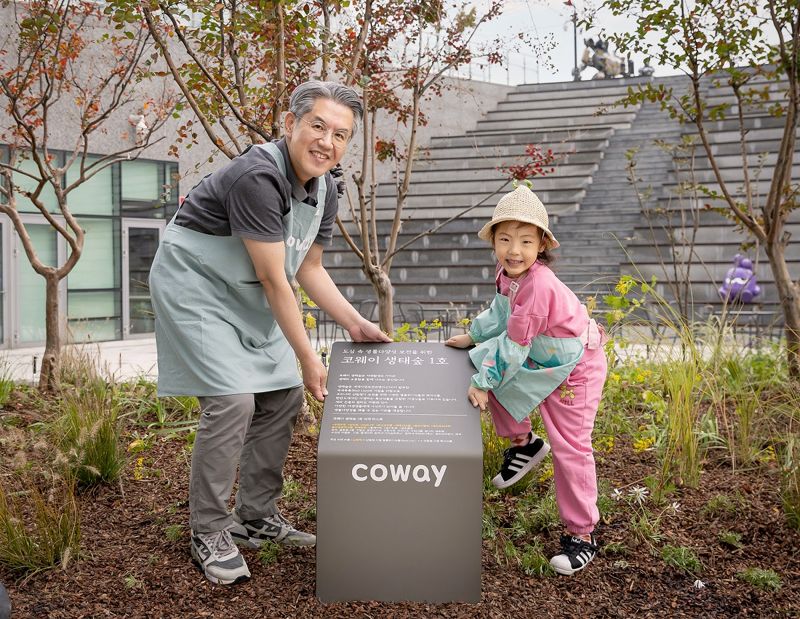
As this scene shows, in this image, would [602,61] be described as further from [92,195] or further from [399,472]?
[399,472]

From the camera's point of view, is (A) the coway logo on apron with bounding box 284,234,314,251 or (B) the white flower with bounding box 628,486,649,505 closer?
(A) the coway logo on apron with bounding box 284,234,314,251

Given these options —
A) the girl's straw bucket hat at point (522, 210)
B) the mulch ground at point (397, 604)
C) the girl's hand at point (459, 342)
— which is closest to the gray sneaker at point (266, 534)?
the mulch ground at point (397, 604)

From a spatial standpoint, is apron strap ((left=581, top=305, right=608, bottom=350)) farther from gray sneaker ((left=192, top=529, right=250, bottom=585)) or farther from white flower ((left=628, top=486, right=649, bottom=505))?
gray sneaker ((left=192, top=529, right=250, bottom=585))

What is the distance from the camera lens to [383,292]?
5000mm

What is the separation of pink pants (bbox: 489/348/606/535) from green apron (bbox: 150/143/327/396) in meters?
0.98

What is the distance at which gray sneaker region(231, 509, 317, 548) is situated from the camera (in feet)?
9.86

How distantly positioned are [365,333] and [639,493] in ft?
4.28

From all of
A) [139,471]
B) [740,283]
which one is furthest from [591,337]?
[740,283]

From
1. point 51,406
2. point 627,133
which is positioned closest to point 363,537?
point 51,406

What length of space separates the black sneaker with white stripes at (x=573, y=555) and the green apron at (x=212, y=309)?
1138 millimetres

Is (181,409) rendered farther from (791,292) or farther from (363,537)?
(791,292)

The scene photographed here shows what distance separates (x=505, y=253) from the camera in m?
2.80

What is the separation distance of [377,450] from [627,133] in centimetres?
1600

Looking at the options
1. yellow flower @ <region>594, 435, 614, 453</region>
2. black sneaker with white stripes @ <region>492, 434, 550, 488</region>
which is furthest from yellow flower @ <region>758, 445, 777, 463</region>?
black sneaker with white stripes @ <region>492, 434, 550, 488</region>
